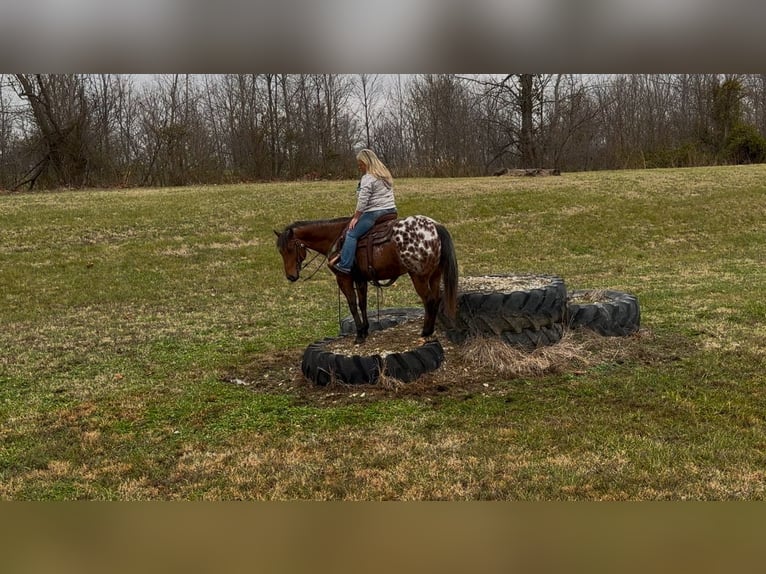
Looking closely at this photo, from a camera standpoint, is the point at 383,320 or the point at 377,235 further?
the point at 383,320

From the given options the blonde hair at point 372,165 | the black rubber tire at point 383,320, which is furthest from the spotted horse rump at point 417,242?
the black rubber tire at point 383,320

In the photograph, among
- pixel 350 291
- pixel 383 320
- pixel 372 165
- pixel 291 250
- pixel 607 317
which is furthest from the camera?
pixel 383 320

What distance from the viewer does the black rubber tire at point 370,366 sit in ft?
18.6

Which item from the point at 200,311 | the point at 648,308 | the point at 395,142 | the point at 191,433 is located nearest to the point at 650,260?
the point at 648,308

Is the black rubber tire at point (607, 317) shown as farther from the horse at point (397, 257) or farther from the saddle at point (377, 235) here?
the saddle at point (377, 235)

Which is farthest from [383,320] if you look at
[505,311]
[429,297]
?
[505,311]

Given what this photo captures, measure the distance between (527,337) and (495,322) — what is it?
383 millimetres

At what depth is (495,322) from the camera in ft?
20.6

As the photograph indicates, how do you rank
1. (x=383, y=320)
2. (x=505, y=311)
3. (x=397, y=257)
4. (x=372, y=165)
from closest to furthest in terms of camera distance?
(x=372, y=165)
(x=397, y=257)
(x=505, y=311)
(x=383, y=320)

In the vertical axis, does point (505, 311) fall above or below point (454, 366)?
above

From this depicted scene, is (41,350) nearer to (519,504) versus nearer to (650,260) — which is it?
(519,504)

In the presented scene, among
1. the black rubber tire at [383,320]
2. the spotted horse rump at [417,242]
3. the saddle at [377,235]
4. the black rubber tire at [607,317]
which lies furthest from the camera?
the black rubber tire at [383,320]

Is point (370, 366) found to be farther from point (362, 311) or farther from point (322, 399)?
point (362, 311)

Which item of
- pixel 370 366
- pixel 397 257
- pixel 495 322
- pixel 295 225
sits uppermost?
pixel 295 225
